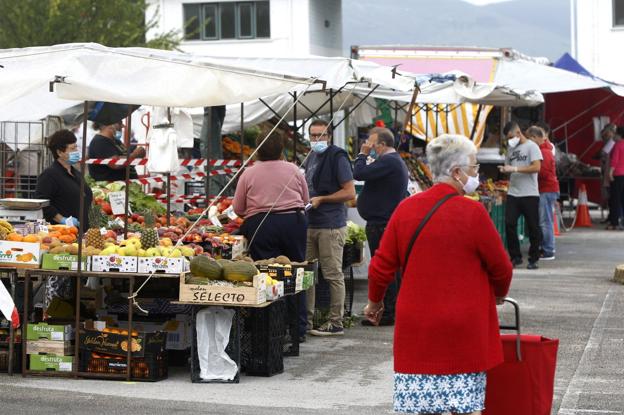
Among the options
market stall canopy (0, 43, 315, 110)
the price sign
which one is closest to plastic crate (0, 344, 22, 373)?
market stall canopy (0, 43, 315, 110)

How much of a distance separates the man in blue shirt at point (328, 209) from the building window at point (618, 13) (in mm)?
29366

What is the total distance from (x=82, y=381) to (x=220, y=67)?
266 centimetres

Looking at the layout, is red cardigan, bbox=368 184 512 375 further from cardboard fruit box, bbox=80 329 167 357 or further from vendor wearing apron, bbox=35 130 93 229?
vendor wearing apron, bbox=35 130 93 229

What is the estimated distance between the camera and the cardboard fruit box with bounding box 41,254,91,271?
32.6 feet

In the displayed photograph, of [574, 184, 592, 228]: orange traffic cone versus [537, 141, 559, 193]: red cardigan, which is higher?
[537, 141, 559, 193]: red cardigan

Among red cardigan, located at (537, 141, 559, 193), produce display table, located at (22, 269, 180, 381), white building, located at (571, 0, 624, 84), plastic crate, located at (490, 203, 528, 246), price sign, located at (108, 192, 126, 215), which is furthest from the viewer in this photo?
white building, located at (571, 0, 624, 84)

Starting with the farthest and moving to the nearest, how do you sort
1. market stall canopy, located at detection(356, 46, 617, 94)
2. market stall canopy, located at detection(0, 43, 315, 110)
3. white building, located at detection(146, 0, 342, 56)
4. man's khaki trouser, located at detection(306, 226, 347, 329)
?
white building, located at detection(146, 0, 342, 56), market stall canopy, located at detection(356, 46, 617, 94), man's khaki trouser, located at detection(306, 226, 347, 329), market stall canopy, located at detection(0, 43, 315, 110)

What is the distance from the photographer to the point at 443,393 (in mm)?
6141

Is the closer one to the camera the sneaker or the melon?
the melon

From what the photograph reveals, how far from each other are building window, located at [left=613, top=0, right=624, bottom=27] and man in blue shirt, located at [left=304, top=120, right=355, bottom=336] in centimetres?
2937

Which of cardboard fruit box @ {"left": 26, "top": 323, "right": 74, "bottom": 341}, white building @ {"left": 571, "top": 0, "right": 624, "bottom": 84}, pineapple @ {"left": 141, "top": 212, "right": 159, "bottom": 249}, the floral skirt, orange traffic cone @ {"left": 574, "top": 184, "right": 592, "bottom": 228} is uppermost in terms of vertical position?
white building @ {"left": 571, "top": 0, "right": 624, "bottom": 84}

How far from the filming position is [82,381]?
9.76m

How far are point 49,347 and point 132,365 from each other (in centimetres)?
69

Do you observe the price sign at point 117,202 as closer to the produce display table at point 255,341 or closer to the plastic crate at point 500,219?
the produce display table at point 255,341
